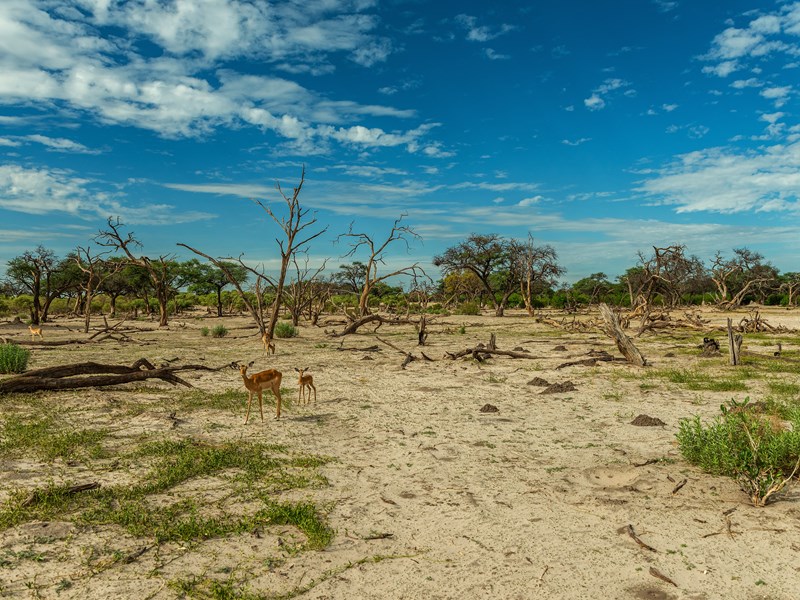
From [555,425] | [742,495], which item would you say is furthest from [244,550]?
[555,425]

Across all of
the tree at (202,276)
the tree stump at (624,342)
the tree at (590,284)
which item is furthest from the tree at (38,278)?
the tree at (590,284)

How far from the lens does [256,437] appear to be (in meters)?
7.62

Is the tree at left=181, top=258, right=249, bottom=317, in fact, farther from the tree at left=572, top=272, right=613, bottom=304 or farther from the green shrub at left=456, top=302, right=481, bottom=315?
the tree at left=572, top=272, right=613, bottom=304

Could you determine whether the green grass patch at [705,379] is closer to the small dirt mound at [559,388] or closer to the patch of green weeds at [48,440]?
the small dirt mound at [559,388]

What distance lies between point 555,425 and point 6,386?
9.39m

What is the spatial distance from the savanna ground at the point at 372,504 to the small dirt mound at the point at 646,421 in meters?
0.19

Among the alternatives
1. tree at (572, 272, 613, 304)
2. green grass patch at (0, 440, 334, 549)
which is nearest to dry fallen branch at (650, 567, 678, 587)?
green grass patch at (0, 440, 334, 549)

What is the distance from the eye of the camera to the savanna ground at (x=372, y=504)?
397cm

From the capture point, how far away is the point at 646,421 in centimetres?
839

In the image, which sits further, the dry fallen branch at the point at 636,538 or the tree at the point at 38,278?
the tree at the point at 38,278

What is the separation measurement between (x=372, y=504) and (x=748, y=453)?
3.92 meters

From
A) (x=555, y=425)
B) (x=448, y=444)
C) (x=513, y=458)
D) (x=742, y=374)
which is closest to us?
(x=513, y=458)

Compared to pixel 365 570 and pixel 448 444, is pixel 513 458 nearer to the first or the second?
pixel 448 444

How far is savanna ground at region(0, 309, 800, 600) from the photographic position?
3967mm
